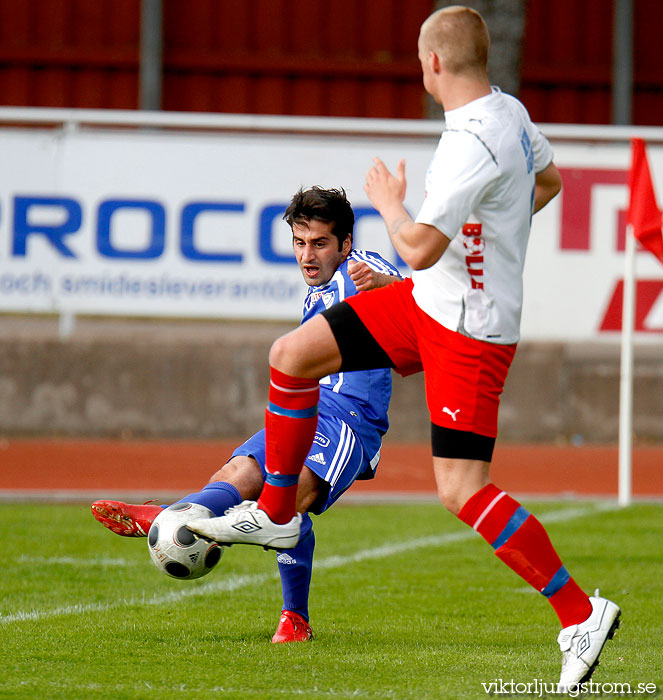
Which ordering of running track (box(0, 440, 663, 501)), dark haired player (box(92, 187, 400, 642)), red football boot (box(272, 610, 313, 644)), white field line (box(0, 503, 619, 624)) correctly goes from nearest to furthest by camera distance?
dark haired player (box(92, 187, 400, 642))
red football boot (box(272, 610, 313, 644))
white field line (box(0, 503, 619, 624))
running track (box(0, 440, 663, 501))

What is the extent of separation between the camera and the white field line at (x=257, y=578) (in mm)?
5184

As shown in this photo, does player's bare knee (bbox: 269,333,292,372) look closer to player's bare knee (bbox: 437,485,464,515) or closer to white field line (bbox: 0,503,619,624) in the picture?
player's bare knee (bbox: 437,485,464,515)

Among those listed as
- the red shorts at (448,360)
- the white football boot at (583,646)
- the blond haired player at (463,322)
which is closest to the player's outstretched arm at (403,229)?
the blond haired player at (463,322)

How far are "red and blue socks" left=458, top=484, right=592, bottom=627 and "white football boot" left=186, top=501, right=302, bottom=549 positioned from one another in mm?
647

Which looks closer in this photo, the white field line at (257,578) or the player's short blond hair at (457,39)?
the player's short blond hair at (457,39)

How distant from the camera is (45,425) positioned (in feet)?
39.9

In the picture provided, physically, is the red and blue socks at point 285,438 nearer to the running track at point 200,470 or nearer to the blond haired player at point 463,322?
the blond haired player at point 463,322

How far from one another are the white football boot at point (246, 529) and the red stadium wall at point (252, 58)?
1544 cm

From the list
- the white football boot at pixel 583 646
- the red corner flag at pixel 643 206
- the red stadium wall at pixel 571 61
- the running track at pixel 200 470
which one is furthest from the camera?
the red stadium wall at pixel 571 61

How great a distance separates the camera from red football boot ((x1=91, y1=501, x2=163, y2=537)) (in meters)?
4.30

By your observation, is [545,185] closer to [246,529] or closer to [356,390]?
[356,390]

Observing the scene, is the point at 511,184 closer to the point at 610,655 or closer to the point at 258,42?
the point at 610,655

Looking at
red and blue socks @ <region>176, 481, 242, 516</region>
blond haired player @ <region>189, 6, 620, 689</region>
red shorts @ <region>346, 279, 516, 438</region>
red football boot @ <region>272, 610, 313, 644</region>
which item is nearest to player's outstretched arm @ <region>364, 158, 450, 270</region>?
blond haired player @ <region>189, 6, 620, 689</region>

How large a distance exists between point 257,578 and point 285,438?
2.27 m
